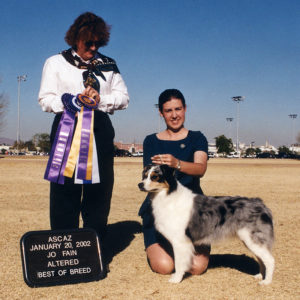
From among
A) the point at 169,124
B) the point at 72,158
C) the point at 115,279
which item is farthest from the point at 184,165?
the point at 115,279

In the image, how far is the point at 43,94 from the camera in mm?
3789

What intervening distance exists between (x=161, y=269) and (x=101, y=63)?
243 centimetres

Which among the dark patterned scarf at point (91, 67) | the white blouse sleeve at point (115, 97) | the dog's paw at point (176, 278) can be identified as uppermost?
the dark patterned scarf at point (91, 67)

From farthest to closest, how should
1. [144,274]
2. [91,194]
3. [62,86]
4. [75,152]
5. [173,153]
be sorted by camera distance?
[173,153] < [144,274] < [91,194] < [75,152] < [62,86]

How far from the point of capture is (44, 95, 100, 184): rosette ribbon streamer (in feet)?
12.7

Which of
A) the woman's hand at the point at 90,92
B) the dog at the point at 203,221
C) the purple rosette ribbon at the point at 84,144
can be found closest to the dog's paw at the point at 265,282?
the dog at the point at 203,221

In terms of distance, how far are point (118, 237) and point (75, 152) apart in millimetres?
2654

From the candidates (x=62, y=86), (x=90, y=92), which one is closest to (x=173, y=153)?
(x=90, y=92)

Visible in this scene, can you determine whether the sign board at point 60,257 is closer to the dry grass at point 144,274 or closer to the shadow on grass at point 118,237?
the dry grass at point 144,274

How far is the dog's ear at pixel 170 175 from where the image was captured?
12.3 feet

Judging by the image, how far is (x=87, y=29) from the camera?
12.3 feet

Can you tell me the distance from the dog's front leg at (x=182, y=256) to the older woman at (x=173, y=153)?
25 cm

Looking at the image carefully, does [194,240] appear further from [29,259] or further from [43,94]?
[43,94]

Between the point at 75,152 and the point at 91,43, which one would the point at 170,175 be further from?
the point at 91,43
